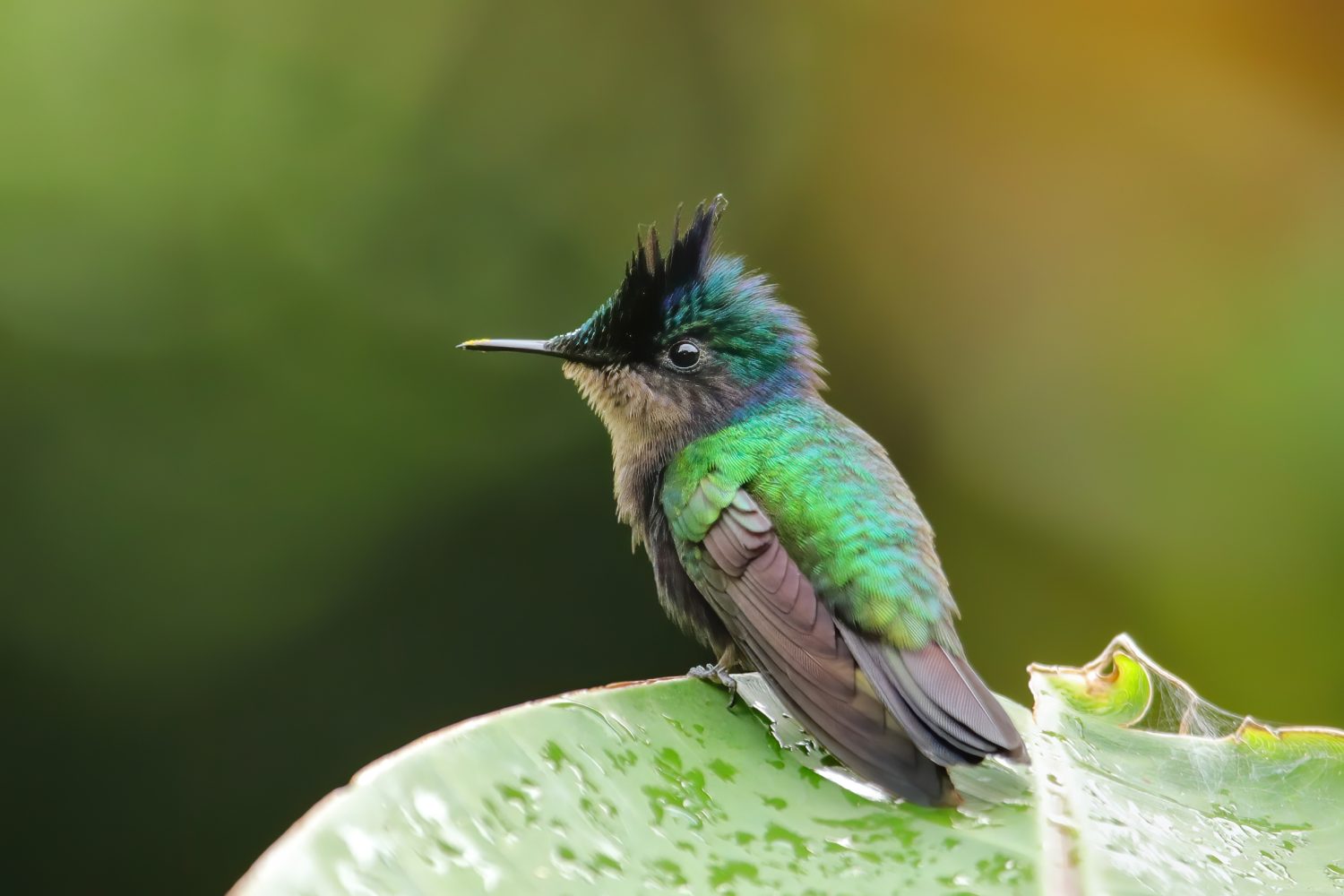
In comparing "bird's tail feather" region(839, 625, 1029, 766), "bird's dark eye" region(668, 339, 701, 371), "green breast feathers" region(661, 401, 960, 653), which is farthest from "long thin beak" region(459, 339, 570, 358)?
"bird's tail feather" region(839, 625, 1029, 766)

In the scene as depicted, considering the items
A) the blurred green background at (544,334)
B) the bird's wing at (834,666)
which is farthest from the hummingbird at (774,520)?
the blurred green background at (544,334)

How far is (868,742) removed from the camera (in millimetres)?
1733

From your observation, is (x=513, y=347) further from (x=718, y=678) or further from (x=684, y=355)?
(x=718, y=678)

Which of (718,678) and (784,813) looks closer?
(784,813)

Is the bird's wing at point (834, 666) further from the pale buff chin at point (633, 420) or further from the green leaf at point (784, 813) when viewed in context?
the pale buff chin at point (633, 420)

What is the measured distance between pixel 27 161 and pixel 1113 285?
158 inches

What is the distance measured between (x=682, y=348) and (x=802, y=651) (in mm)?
984

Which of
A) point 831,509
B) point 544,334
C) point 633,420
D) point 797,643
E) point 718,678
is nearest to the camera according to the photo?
point 718,678

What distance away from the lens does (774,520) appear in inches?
91.2

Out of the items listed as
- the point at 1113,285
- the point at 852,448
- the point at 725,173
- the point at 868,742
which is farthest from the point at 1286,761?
the point at 725,173

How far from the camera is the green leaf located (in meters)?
1.11

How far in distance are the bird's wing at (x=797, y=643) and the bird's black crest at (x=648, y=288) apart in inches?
20.2

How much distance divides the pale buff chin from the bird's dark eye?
88 mm

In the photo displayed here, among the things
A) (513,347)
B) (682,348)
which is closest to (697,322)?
(682,348)
